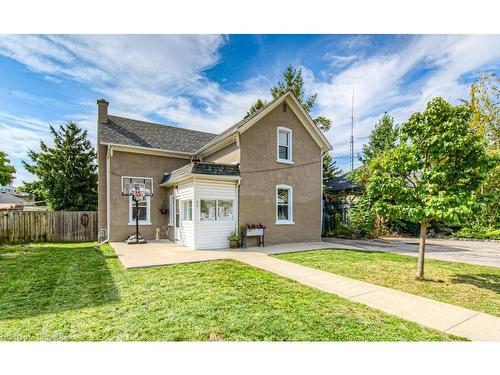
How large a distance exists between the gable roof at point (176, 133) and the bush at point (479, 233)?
9504 mm

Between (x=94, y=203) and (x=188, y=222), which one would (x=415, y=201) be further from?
(x=94, y=203)

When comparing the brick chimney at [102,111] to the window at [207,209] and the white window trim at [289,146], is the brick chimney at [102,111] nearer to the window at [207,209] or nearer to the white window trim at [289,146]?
the window at [207,209]

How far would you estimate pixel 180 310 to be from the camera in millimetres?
4496

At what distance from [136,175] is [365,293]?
12403 millimetres

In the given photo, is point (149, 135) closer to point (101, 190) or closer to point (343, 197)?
point (101, 190)

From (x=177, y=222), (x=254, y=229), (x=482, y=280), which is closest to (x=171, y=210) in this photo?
(x=177, y=222)

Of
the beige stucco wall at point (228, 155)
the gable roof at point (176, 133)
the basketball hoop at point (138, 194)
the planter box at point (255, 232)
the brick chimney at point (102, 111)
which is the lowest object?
the planter box at point (255, 232)

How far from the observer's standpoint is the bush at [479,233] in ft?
46.9

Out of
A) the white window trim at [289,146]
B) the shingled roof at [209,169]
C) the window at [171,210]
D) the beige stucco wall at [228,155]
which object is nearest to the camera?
the shingled roof at [209,169]

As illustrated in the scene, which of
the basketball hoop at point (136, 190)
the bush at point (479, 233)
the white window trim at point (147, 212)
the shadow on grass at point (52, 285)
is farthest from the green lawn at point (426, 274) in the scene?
the bush at point (479, 233)

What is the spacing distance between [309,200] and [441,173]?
27.1 feet

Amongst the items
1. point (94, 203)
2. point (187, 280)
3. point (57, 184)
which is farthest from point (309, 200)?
point (57, 184)
